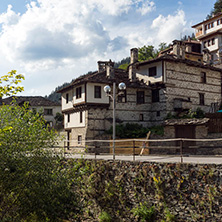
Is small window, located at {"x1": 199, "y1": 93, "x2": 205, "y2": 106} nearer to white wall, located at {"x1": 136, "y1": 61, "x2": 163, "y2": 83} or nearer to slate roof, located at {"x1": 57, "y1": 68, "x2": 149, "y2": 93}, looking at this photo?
white wall, located at {"x1": 136, "y1": 61, "x2": 163, "y2": 83}

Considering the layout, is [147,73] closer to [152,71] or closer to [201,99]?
[152,71]

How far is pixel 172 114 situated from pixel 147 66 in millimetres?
5454

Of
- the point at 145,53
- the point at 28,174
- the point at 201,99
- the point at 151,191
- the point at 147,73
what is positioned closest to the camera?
the point at 28,174

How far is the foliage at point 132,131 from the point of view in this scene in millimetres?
24609

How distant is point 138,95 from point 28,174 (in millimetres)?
18013

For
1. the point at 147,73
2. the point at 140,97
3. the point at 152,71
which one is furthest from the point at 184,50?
the point at 140,97

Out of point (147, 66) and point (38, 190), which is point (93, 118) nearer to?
point (147, 66)

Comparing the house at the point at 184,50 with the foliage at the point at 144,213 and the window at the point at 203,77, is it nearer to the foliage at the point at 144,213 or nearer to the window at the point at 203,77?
the window at the point at 203,77

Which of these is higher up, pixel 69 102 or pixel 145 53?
pixel 145 53

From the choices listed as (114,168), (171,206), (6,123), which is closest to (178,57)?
(114,168)

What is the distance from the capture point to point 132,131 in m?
25.2

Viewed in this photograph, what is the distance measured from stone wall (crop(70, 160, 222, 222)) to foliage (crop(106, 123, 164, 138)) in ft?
29.3

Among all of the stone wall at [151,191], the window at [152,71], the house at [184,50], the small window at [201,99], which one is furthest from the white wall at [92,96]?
the small window at [201,99]

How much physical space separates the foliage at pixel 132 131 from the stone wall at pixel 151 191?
894cm
